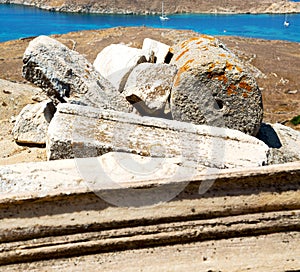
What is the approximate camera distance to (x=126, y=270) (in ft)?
8.49

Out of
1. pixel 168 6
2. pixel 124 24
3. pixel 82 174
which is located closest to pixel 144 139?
pixel 82 174

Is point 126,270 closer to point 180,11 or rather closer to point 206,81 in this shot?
point 206,81

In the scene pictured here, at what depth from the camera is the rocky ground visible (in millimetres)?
4599

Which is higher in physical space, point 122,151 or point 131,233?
point 122,151

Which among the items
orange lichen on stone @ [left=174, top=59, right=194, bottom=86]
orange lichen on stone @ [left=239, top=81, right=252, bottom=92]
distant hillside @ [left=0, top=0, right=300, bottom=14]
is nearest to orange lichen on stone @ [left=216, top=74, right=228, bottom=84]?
orange lichen on stone @ [left=239, top=81, right=252, bottom=92]

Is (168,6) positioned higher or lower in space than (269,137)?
lower

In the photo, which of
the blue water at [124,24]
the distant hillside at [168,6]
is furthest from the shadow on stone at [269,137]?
the distant hillside at [168,6]

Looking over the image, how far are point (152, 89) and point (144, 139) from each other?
822mm

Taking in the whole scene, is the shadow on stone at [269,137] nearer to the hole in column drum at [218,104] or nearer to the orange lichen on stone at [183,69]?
the hole in column drum at [218,104]

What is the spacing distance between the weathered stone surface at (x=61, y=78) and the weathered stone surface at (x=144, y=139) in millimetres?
335

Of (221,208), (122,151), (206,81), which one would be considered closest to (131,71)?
(206,81)

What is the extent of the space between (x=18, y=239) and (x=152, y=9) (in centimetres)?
6240

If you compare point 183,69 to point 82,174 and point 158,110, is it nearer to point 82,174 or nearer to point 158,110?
point 158,110

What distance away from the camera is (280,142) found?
12.8ft
